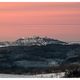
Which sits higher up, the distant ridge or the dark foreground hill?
the distant ridge

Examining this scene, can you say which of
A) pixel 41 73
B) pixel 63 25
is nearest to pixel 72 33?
pixel 63 25

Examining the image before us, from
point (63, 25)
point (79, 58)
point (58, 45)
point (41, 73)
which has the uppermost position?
point (63, 25)

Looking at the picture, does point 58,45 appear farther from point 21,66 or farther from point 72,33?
point 21,66

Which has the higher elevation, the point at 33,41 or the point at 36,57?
the point at 33,41

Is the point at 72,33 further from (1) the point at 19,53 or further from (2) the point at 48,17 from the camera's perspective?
(1) the point at 19,53

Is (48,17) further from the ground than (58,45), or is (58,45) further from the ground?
(48,17)

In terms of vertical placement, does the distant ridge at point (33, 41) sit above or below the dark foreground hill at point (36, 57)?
above

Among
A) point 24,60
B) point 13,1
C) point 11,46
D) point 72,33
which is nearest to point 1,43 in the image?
point 11,46
